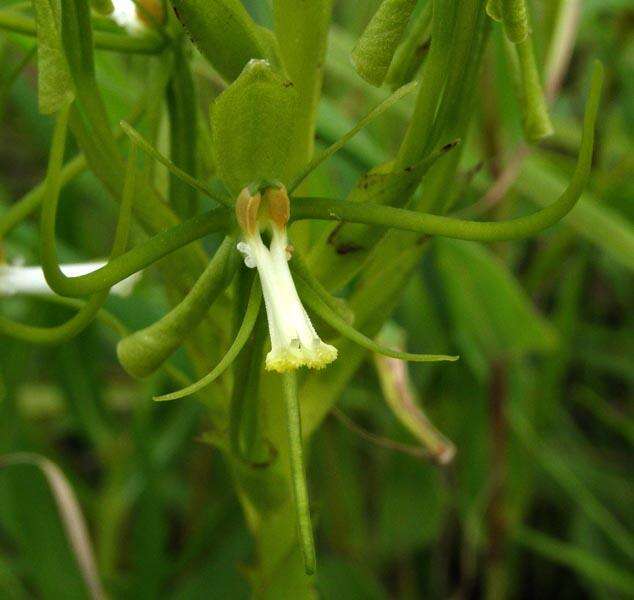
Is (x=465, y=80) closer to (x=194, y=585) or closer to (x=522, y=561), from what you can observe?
(x=194, y=585)

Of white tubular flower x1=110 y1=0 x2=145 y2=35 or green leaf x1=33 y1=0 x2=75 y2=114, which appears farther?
white tubular flower x1=110 y1=0 x2=145 y2=35

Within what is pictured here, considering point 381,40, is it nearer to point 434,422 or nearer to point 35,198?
point 35,198

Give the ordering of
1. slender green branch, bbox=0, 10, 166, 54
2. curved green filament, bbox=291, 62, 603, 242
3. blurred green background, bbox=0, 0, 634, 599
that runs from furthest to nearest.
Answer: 1. blurred green background, bbox=0, 0, 634, 599
2. slender green branch, bbox=0, 10, 166, 54
3. curved green filament, bbox=291, 62, 603, 242

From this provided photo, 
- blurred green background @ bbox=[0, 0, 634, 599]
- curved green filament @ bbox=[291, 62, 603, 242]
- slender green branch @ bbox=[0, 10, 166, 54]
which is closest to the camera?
curved green filament @ bbox=[291, 62, 603, 242]

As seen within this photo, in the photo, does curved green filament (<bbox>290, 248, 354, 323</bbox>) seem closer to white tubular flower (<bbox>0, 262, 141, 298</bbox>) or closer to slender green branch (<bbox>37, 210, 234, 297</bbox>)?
slender green branch (<bbox>37, 210, 234, 297</bbox>)

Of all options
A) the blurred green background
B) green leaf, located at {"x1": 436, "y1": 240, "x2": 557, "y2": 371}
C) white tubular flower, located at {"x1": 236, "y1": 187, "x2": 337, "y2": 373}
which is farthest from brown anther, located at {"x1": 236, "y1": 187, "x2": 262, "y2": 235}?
green leaf, located at {"x1": 436, "y1": 240, "x2": 557, "y2": 371}

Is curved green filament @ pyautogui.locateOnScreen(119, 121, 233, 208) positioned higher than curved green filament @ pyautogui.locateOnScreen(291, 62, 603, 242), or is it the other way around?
curved green filament @ pyautogui.locateOnScreen(119, 121, 233, 208)

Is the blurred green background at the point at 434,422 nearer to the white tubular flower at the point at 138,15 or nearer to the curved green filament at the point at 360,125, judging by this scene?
the white tubular flower at the point at 138,15

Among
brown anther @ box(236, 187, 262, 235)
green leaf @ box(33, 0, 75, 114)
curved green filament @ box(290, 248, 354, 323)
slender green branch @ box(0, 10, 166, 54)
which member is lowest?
curved green filament @ box(290, 248, 354, 323)
